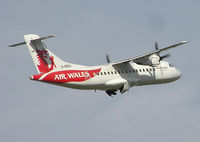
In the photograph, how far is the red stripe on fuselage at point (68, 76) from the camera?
53953 mm

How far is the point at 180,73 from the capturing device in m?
63.6

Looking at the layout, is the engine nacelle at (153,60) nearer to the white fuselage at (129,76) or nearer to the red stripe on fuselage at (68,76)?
the white fuselage at (129,76)

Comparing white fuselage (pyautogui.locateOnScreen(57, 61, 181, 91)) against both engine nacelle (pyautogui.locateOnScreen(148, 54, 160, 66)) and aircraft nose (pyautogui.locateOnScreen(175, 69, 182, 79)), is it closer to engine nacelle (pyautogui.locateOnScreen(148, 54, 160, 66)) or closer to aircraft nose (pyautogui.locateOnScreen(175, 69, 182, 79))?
aircraft nose (pyautogui.locateOnScreen(175, 69, 182, 79))

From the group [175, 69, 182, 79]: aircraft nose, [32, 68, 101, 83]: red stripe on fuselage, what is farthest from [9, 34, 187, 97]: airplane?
[175, 69, 182, 79]: aircraft nose

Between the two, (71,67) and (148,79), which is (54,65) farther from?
(148,79)

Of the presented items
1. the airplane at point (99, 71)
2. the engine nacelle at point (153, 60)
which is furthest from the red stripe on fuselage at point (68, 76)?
the engine nacelle at point (153, 60)

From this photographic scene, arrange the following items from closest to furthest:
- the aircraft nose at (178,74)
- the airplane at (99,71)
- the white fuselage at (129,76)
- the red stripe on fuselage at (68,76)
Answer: the red stripe on fuselage at (68,76) → the airplane at (99,71) → the white fuselage at (129,76) → the aircraft nose at (178,74)

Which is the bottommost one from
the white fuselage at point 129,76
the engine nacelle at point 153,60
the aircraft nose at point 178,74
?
the aircraft nose at point 178,74

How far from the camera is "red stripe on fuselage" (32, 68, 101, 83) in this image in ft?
177

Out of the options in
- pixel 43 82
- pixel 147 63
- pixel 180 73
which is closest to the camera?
pixel 43 82

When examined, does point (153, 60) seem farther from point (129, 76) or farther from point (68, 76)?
point (68, 76)

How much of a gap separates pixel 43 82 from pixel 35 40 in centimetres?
377

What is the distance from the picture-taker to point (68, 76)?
54.8m

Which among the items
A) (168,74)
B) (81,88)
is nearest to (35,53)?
(81,88)
